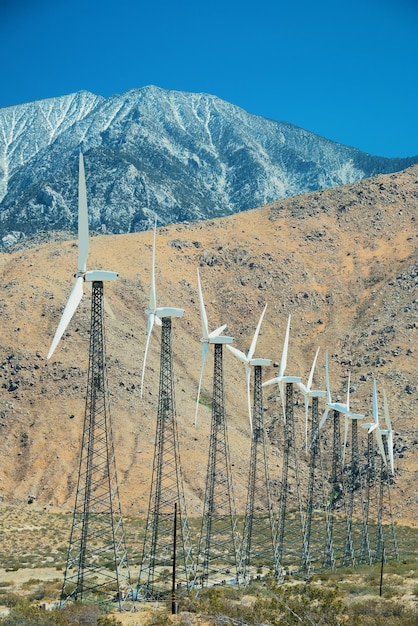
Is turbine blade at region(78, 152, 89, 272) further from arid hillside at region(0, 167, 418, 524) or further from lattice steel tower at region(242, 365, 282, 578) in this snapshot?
arid hillside at region(0, 167, 418, 524)

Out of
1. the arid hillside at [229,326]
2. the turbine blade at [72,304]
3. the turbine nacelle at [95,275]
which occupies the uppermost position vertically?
the arid hillside at [229,326]

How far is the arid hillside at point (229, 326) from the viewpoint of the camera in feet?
363

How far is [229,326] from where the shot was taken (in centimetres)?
15450

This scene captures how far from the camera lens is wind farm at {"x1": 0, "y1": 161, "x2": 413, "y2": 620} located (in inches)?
4350

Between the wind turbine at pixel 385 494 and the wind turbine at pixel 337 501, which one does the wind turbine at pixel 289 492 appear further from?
the wind turbine at pixel 385 494

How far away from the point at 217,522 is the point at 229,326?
59.7 m

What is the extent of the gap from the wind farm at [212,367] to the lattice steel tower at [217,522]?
5.75 m

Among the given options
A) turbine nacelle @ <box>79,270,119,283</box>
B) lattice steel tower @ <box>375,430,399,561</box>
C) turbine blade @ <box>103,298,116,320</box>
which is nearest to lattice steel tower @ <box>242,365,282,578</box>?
lattice steel tower @ <box>375,430,399,561</box>

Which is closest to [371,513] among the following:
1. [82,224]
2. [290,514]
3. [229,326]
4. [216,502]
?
[290,514]

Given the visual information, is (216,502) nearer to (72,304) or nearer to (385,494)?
(385,494)

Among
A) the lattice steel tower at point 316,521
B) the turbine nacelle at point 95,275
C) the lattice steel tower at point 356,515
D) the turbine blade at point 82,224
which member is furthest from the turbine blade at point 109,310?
the turbine blade at point 82,224

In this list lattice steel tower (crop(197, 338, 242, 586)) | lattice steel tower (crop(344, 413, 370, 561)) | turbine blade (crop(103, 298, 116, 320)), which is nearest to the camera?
lattice steel tower (crop(197, 338, 242, 586))

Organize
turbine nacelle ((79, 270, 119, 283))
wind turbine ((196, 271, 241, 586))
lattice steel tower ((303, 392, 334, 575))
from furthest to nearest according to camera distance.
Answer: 1. lattice steel tower ((303, 392, 334, 575))
2. wind turbine ((196, 271, 241, 586))
3. turbine nacelle ((79, 270, 119, 283))

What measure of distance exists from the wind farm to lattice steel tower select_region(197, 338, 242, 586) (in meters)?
5.75
